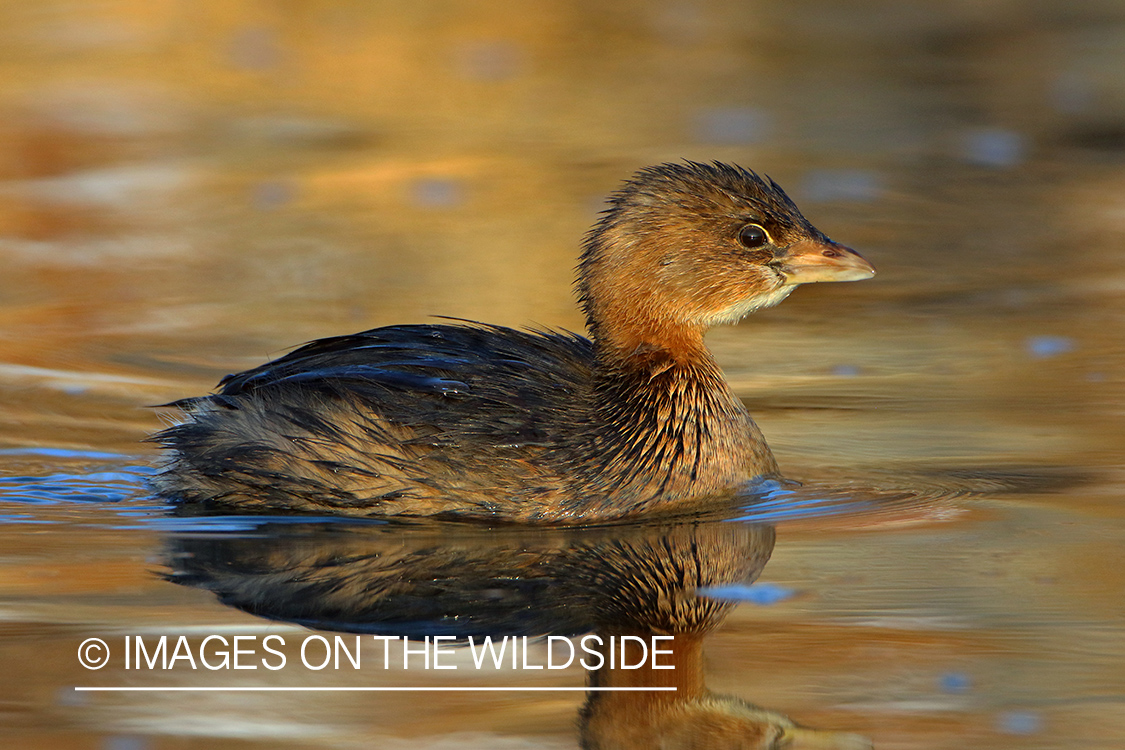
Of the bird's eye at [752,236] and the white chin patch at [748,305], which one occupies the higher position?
the bird's eye at [752,236]

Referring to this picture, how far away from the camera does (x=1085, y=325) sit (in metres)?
8.58

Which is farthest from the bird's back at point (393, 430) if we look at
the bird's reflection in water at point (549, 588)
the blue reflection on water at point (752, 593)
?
the blue reflection on water at point (752, 593)

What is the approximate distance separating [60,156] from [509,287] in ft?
15.9

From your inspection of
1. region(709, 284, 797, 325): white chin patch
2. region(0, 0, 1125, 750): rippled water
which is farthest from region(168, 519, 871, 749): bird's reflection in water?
region(709, 284, 797, 325): white chin patch

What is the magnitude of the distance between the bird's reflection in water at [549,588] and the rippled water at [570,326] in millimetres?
18

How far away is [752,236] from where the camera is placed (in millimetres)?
6652

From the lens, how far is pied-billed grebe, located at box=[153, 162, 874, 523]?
A: 6.05 m

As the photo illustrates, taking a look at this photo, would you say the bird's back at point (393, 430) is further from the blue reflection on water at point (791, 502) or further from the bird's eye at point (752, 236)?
the bird's eye at point (752, 236)

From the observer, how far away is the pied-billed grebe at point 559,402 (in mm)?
6051

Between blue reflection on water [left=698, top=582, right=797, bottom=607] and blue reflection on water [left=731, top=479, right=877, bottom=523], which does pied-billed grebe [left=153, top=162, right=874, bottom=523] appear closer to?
blue reflection on water [left=731, top=479, right=877, bottom=523]

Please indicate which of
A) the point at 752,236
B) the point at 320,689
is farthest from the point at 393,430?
the point at 320,689

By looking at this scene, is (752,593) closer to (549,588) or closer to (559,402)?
(549,588)

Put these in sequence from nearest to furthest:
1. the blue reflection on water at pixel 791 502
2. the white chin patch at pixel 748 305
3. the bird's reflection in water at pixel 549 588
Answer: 1. the bird's reflection in water at pixel 549 588
2. the blue reflection on water at pixel 791 502
3. the white chin patch at pixel 748 305

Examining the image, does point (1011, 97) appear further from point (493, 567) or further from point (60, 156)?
point (493, 567)
